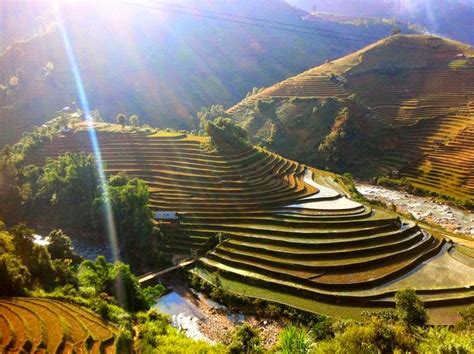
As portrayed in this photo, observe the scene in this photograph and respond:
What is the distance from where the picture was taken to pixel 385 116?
64375 millimetres

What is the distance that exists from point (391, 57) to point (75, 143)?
195 ft

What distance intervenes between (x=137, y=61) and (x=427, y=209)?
226ft

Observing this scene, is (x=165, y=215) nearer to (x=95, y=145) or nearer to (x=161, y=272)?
(x=161, y=272)

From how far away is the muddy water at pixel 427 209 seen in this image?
40.8 m

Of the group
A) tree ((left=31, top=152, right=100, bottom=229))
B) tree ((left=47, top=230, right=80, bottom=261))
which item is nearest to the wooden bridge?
tree ((left=47, top=230, right=80, bottom=261))

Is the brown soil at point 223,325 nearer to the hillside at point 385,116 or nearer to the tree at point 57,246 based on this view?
the tree at point 57,246

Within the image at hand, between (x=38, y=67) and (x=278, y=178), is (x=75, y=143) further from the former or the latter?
(x=38, y=67)

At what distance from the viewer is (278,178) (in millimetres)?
39500

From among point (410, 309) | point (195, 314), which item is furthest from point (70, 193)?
point (410, 309)

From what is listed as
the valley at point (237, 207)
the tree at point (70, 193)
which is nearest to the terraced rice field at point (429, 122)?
the valley at point (237, 207)

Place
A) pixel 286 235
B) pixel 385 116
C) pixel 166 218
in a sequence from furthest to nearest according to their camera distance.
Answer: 1. pixel 385 116
2. pixel 166 218
3. pixel 286 235

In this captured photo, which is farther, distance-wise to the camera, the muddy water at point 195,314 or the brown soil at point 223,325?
the muddy water at point 195,314

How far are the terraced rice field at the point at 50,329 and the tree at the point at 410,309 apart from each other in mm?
13891

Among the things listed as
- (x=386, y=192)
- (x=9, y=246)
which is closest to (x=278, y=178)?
(x=386, y=192)
